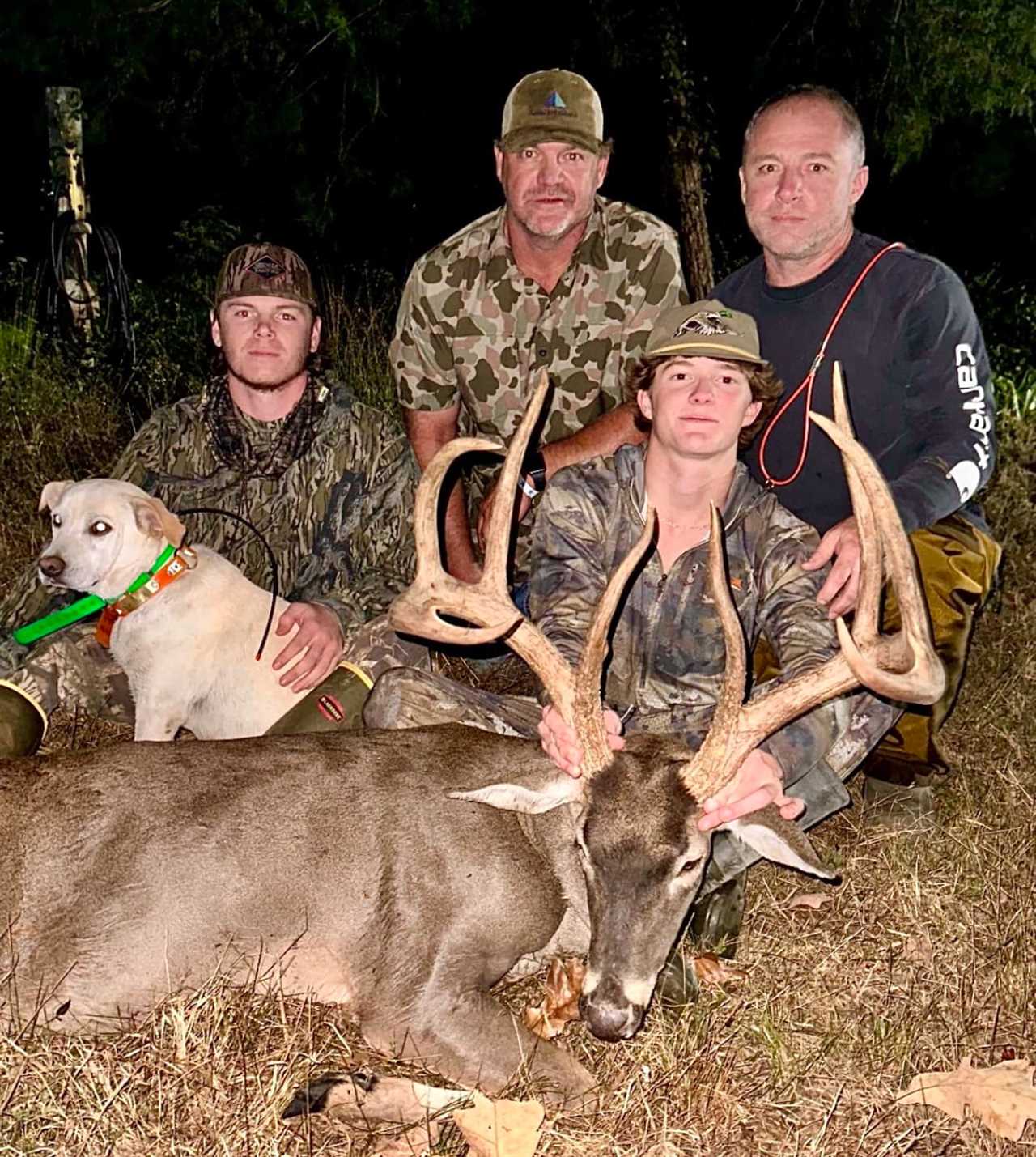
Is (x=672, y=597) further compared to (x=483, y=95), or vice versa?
(x=483, y=95)

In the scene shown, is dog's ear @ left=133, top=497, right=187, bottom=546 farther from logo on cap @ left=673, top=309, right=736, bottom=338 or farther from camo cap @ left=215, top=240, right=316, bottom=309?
logo on cap @ left=673, top=309, right=736, bottom=338

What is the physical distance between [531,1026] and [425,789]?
75 cm

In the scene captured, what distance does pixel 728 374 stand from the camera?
15.2 feet

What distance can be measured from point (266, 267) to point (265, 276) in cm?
4

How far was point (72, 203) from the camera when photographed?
1092 cm

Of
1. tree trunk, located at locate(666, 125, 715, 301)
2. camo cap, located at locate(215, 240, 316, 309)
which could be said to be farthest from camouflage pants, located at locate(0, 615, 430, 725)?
tree trunk, located at locate(666, 125, 715, 301)

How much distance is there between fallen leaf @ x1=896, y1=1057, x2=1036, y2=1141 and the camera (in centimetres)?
347

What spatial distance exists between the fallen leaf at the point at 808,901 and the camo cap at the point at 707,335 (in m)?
1.82

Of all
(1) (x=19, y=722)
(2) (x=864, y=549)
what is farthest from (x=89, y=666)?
(2) (x=864, y=549)

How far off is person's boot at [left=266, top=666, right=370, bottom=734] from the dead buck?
982 millimetres

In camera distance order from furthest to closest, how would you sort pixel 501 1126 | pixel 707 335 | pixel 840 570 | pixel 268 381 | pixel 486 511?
pixel 486 511 → pixel 268 381 → pixel 707 335 → pixel 840 570 → pixel 501 1126

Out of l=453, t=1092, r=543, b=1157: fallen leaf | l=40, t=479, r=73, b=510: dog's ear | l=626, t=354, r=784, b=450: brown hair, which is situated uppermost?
l=626, t=354, r=784, b=450: brown hair

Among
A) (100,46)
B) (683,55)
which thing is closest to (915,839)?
(683,55)

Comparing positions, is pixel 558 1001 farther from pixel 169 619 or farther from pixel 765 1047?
pixel 169 619
